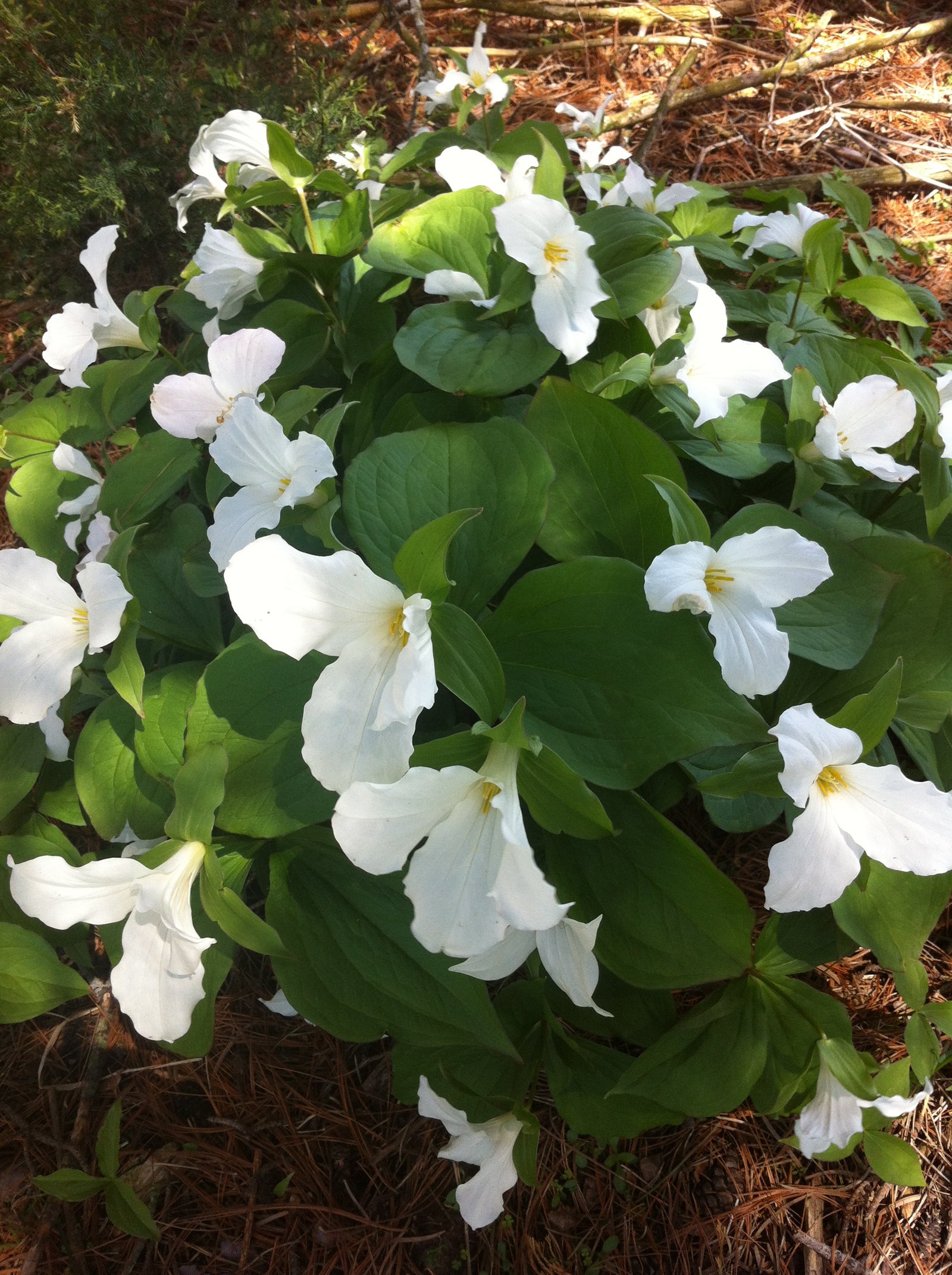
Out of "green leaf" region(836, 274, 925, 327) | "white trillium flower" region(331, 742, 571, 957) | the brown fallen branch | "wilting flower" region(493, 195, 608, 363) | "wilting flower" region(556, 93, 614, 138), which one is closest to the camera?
"white trillium flower" region(331, 742, 571, 957)

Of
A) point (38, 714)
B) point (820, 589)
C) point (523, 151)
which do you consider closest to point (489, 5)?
point (523, 151)

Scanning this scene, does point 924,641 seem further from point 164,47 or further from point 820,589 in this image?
point 164,47

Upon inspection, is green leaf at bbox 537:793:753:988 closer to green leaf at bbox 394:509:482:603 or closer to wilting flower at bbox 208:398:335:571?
green leaf at bbox 394:509:482:603

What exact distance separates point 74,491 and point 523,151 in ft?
4.15

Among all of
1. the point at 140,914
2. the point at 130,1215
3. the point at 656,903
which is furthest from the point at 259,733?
the point at 130,1215

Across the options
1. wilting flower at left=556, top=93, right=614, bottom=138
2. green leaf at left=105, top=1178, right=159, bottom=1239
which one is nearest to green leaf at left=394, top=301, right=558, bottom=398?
wilting flower at left=556, top=93, right=614, bottom=138

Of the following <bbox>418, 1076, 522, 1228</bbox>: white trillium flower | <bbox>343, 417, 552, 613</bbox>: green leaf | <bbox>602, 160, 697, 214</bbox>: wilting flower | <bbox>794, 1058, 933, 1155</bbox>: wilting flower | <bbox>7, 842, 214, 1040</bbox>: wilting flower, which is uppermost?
<bbox>602, 160, 697, 214</bbox>: wilting flower

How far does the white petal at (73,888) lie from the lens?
0.89 meters

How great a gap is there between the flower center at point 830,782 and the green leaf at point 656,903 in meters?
0.17

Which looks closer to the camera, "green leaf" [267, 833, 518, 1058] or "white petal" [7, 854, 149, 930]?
"white petal" [7, 854, 149, 930]

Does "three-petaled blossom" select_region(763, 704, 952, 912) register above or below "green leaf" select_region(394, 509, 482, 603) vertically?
below

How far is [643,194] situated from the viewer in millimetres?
1747

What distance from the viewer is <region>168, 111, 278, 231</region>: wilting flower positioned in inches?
57.4

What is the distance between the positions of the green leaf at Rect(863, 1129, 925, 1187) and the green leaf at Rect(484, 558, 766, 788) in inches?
29.3
